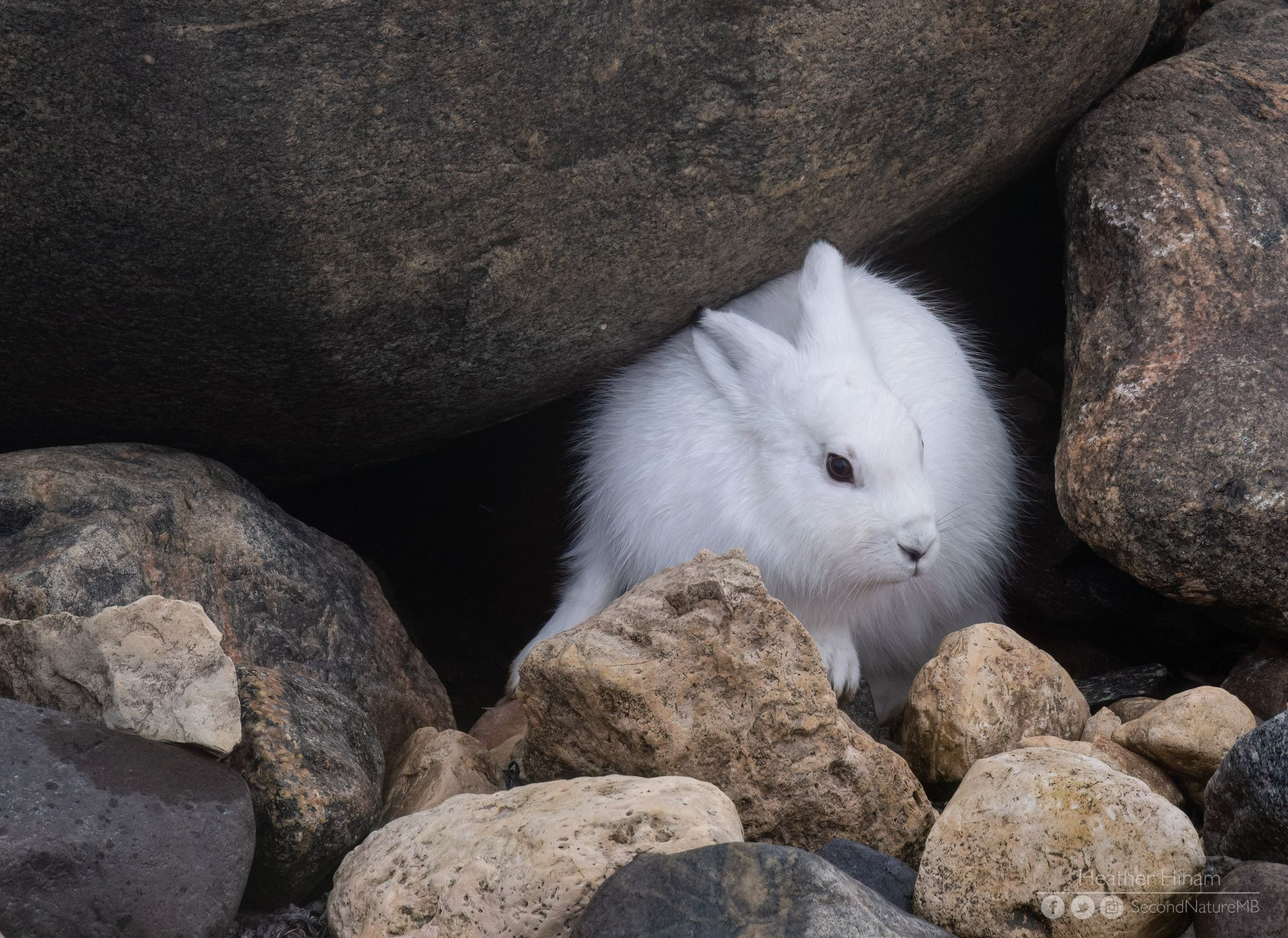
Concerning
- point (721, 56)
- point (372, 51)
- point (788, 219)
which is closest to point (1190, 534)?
point (788, 219)

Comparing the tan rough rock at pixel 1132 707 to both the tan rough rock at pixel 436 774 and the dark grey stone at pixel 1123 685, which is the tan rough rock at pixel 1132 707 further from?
the tan rough rock at pixel 436 774

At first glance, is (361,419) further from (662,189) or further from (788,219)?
(788,219)

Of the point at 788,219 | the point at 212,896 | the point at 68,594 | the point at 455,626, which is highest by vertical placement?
the point at 788,219

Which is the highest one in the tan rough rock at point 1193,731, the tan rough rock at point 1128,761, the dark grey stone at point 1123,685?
the tan rough rock at point 1193,731

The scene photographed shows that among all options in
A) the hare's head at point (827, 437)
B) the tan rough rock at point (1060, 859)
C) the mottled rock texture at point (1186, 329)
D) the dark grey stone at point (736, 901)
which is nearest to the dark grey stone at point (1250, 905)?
the tan rough rock at point (1060, 859)

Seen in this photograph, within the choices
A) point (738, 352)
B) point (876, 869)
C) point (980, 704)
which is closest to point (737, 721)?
point (876, 869)

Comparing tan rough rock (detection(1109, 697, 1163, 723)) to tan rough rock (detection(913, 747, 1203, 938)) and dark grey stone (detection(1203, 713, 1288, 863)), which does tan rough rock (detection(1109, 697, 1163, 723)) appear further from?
tan rough rock (detection(913, 747, 1203, 938))

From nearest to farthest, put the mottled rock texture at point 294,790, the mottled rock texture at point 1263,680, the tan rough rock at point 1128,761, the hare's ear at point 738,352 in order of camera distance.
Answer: the mottled rock texture at point 294,790
the tan rough rock at point 1128,761
the mottled rock texture at point 1263,680
the hare's ear at point 738,352
